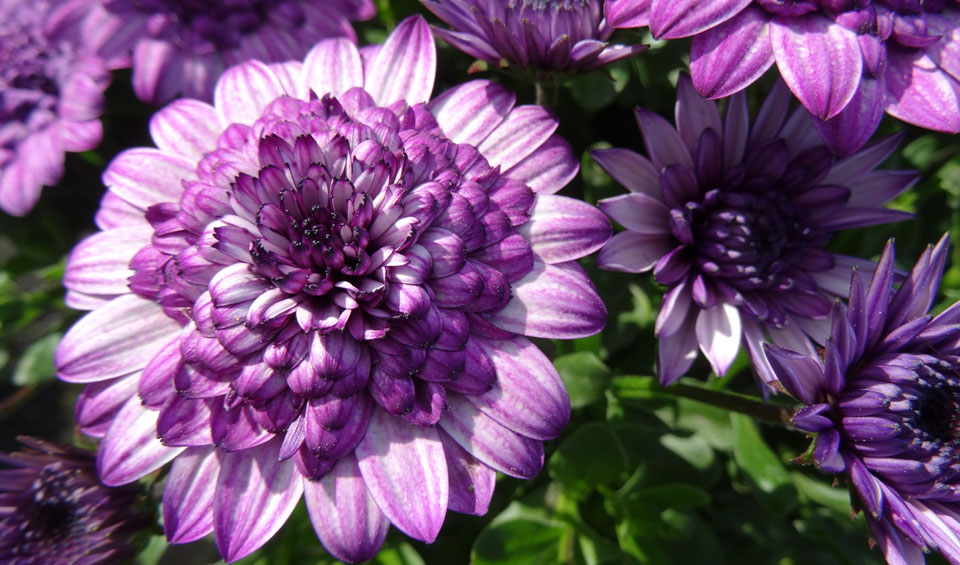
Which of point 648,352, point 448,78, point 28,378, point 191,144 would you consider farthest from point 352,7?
point 28,378

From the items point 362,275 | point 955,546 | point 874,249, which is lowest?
point 874,249

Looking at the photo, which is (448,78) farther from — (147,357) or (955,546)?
(955,546)

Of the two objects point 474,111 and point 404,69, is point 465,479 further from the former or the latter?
point 404,69

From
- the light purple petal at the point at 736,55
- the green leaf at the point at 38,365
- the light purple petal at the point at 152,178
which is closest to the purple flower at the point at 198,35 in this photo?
the light purple petal at the point at 152,178

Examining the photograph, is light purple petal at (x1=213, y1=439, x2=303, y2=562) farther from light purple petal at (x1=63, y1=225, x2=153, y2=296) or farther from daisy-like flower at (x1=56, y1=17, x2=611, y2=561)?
light purple petal at (x1=63, y1=225, x2=153, y2=296)

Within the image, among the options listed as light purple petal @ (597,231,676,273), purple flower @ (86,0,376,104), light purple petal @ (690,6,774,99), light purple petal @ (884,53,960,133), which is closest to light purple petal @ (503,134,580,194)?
light purple petal @ (597,231,676,273)

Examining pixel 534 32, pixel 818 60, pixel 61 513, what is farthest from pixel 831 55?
pixel 61 513
